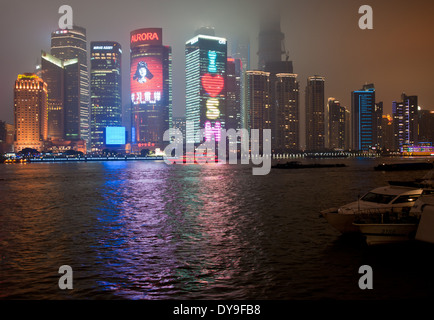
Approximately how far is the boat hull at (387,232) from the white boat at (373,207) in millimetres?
2405

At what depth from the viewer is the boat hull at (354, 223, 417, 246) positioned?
21.5 metres

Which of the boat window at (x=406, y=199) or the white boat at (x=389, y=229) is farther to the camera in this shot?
the boat window at (x=406, y=199)

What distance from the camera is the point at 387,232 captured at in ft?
71.1

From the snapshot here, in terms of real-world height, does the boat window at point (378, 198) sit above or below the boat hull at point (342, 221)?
above

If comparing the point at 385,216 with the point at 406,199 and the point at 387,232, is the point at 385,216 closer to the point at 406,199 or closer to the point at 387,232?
the point at 387,232

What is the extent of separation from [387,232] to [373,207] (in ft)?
10.3

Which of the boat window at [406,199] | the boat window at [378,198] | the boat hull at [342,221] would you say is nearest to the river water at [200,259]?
the boat hull at [342,221]

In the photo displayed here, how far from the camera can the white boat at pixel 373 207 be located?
24.5 metres

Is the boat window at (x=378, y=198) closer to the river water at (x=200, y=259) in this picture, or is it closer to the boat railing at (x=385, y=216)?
the boat railing at (x=385, y=216)
